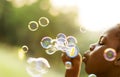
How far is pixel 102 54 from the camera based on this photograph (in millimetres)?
1652

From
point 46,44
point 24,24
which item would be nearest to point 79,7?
point 24,24

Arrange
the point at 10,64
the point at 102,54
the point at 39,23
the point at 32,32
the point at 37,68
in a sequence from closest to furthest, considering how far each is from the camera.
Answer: the point at 102,54, the point at 37,68, the point at 39,23, the point at 10,64, the point at 32,32

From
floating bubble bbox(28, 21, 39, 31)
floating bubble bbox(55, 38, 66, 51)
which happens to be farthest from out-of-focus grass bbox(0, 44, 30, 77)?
floating bubble bbox(55, 38, 66, 51)

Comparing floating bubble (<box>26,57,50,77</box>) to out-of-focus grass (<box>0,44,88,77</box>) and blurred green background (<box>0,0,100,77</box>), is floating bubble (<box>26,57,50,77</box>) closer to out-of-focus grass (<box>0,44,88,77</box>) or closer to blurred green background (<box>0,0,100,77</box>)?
out-of-focus grass (<box>0,44,88,77</box>)

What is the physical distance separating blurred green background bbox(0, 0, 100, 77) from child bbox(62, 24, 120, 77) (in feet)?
13.4

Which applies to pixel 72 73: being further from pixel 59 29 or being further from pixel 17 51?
pixel 59 29

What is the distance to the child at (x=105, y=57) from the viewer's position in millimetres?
1641

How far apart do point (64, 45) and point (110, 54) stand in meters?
0.25

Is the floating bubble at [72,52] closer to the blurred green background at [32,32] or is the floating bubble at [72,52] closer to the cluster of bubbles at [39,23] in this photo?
the cluster of bubbles at [39,23]

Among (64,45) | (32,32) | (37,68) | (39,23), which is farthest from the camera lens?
(32,32)

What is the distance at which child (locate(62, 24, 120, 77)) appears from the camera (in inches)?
64.6

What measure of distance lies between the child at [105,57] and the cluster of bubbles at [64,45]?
1.1 inches

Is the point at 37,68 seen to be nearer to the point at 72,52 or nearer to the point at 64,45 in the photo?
the point at 64,45

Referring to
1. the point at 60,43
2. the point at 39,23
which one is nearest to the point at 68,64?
the point at 60,43
